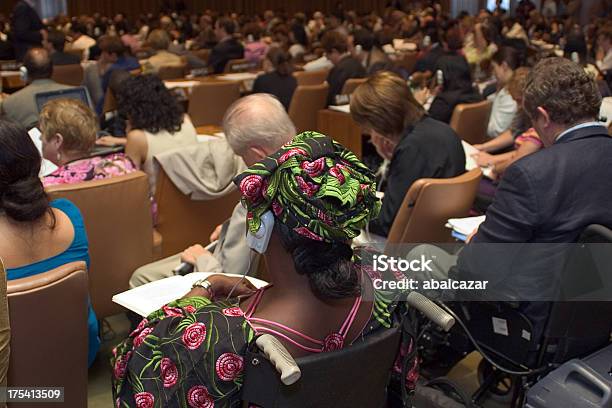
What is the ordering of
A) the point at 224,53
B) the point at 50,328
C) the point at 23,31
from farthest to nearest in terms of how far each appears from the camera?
the point at 23,31, the point at 224,53, the point at 50,328

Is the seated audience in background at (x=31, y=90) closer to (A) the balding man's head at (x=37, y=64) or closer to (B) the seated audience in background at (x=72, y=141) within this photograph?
(A) the balding man's head at (x=37, y=64)

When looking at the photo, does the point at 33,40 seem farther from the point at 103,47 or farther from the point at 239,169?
the point at 239,169

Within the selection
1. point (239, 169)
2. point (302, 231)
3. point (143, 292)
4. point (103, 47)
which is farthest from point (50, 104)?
point (103, 47)

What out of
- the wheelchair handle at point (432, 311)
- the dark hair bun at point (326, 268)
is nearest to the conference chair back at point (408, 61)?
the wheelchair handle at point (432, 311)

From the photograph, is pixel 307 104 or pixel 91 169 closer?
pixel 91 169

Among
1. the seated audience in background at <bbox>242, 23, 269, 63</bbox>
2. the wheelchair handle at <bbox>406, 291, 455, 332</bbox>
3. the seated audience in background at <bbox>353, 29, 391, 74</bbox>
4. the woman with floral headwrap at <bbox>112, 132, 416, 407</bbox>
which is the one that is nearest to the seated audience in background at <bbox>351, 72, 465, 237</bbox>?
the wheelchair handle at <bbox>406, 291, 455, 332</bbox>

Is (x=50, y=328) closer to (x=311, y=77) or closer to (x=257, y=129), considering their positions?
(x=257, y=129)

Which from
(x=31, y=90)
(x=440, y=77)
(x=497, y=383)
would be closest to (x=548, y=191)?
(x=497, y=383)

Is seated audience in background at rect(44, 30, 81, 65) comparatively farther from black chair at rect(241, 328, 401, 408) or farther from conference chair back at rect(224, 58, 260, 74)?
black chair at rect(241, 328, 401, 408)

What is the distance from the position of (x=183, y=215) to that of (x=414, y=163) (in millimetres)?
1093

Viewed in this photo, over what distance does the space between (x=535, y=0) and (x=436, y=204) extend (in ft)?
60.3

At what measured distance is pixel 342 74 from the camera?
21.4 feet

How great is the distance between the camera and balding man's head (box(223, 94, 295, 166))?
7.80 feet

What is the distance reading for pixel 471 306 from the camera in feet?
7.67
